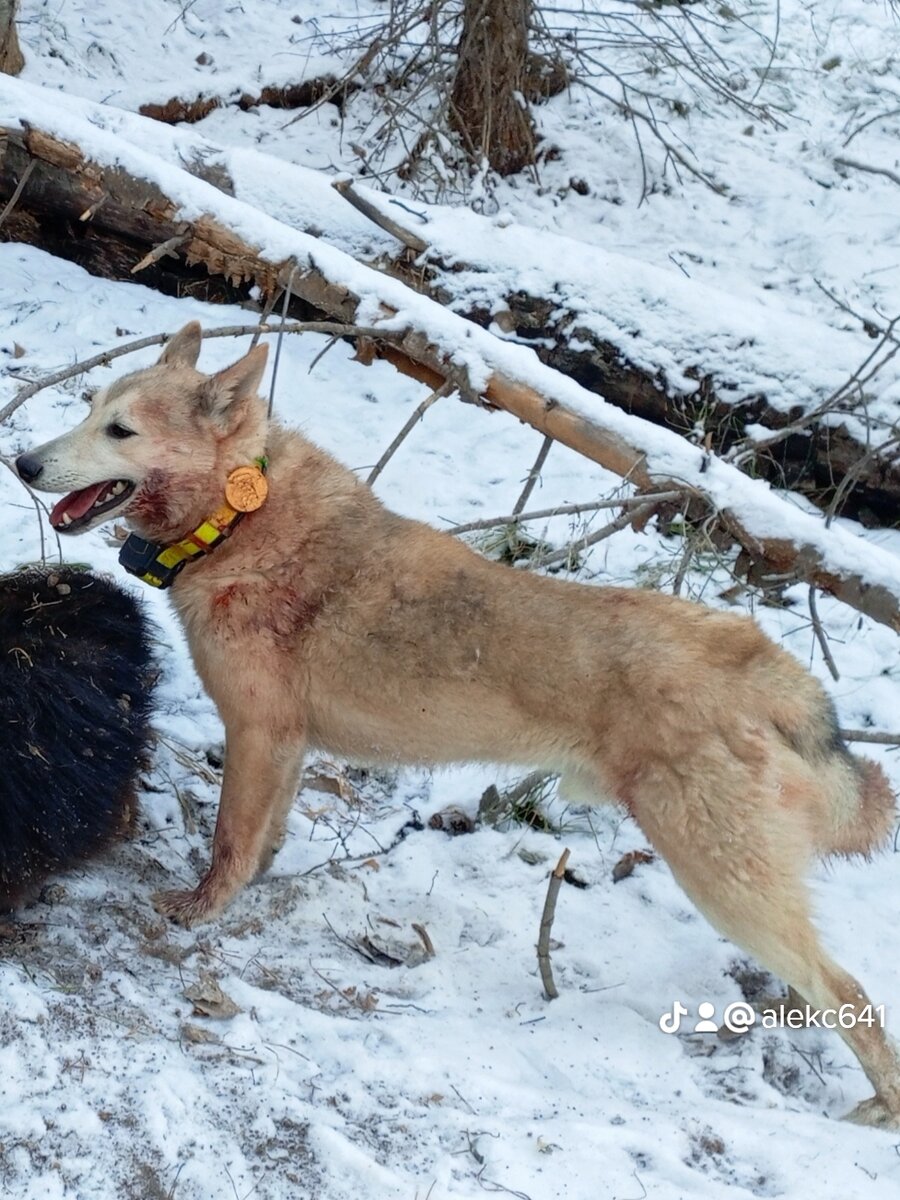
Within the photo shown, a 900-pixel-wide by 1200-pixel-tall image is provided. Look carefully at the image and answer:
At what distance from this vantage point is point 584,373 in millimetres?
7492

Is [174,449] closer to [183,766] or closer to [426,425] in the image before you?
[183,766]

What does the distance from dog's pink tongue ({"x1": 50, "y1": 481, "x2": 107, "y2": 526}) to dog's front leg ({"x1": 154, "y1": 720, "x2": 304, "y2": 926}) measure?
2.95 feet

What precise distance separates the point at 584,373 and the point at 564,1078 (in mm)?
4751

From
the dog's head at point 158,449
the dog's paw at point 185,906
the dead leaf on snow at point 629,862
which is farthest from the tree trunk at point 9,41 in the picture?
the dead leaf on snow at point 629,862

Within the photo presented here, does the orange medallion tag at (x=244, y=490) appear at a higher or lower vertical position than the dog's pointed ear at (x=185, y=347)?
lower

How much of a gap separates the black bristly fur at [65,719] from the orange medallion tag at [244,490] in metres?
0.59

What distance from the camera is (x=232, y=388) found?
14.0 ft

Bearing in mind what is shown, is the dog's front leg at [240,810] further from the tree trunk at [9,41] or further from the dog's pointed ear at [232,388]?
the tree trunk at [9,41]

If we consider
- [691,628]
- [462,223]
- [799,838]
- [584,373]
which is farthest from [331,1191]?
[462,223]

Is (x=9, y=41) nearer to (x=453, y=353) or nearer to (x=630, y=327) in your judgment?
(x=630, y=327)

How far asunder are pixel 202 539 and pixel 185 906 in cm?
126

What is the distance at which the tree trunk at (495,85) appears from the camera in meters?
8.80

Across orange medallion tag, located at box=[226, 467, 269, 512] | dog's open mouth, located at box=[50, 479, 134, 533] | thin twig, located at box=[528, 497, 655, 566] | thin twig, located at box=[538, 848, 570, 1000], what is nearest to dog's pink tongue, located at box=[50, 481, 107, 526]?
dog's open mouth, located at box=[50, 479, 134, 533]

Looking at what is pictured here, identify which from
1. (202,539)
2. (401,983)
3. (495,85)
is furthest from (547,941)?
(495,85)
